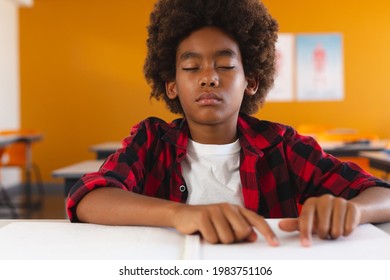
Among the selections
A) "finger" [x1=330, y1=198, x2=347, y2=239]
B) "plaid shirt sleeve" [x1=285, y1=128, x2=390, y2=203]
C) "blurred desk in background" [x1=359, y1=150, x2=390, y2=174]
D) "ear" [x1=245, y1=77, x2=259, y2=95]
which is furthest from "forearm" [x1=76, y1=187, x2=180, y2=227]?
"blurred desk in background" [x1=359, y1=150, x2=390, y2=174]

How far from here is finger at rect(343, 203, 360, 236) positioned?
72 cm

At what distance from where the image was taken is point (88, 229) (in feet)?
2.64

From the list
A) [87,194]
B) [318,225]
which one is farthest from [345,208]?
[87,194]

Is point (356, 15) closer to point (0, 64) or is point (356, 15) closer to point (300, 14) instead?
point (300, 14)

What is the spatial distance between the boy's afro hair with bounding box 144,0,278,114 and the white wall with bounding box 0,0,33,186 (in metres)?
5.19

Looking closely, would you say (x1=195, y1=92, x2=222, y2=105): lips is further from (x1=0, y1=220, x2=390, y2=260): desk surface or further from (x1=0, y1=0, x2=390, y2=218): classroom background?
(x1=0, y1=0, x2=390, y2=218): classroom background

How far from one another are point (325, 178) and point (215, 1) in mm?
543

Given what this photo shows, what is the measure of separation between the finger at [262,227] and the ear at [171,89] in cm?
77

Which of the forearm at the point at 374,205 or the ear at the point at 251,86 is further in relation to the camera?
the ear at the point at 251,86

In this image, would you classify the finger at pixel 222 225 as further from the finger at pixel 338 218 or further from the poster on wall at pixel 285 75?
the poster on wall at pixel 285 75

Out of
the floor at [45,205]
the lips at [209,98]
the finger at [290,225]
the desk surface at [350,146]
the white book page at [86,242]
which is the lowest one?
the floor at [45,205]

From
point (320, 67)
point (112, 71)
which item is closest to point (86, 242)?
point (112, 71)

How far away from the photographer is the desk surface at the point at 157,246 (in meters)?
0.61

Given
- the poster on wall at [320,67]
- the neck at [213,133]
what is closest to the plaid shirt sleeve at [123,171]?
the neck at [213,133]
